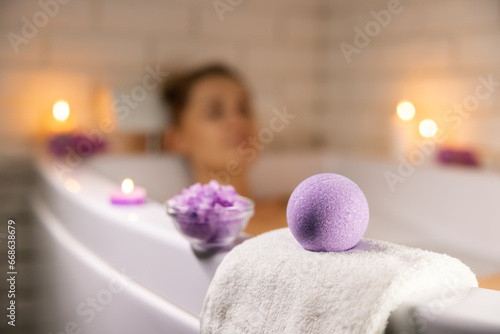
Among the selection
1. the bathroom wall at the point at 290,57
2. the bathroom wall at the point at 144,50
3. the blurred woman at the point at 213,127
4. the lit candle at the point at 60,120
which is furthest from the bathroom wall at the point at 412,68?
the lit candle at the point at 60,120

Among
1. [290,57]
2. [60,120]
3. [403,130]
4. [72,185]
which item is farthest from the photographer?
[290,57]

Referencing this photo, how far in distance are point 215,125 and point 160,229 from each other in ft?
3.47

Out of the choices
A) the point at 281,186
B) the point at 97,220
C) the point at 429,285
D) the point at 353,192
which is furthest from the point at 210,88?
the point at 429,285

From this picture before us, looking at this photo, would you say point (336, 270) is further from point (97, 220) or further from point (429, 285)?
point (97, 220)

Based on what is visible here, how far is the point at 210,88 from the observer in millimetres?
2004

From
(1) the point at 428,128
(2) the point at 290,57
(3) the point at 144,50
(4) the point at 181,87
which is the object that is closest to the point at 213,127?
(4) the point at 181,87

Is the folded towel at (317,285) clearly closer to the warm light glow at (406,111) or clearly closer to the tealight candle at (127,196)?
the tealight candle at (127,196)

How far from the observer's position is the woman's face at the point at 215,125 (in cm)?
198

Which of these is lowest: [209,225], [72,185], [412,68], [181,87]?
[72,185]

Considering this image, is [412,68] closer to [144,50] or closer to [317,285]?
[144,50]

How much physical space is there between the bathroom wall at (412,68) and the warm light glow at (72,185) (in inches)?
48.9

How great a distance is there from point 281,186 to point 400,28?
2.50ft

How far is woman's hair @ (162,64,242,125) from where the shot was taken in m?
2.04

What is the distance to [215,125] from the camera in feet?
6.51
